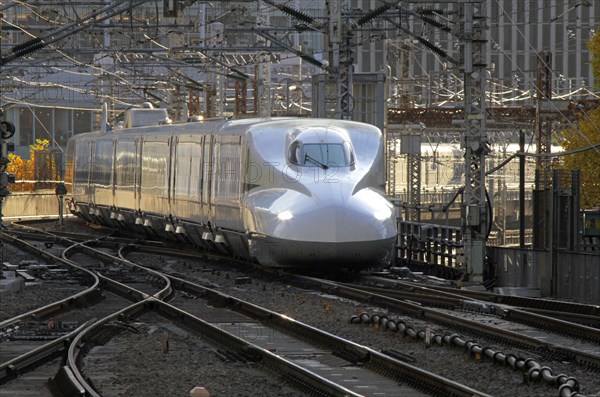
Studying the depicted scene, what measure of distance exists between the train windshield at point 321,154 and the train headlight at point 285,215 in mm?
1203

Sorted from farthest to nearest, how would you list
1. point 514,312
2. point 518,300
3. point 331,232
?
point 331,232 → point 518,300 → point 514,312

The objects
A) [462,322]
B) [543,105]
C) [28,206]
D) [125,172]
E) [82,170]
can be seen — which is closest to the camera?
[462,322]

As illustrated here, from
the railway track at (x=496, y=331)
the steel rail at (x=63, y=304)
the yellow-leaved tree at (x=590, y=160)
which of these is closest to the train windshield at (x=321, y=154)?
the railway track at (x=496, y=331)

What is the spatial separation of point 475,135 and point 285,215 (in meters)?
3.71

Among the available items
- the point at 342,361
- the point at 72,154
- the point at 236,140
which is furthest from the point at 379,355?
the point at 72,154

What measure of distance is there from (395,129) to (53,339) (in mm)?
54297

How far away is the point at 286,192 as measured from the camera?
74.3 ft

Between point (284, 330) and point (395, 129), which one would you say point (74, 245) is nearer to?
point (284, 330)

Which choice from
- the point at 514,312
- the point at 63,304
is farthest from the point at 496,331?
the point at 63,304

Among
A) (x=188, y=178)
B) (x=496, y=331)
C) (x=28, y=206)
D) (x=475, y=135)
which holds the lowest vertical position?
(x=496, y=331)

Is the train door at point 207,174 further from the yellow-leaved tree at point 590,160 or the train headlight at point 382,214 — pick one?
the yellow-leaved tree at point 590,160

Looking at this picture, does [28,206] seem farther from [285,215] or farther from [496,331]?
[496,331]

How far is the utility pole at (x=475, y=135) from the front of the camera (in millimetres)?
23266

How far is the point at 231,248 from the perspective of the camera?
2630cm
